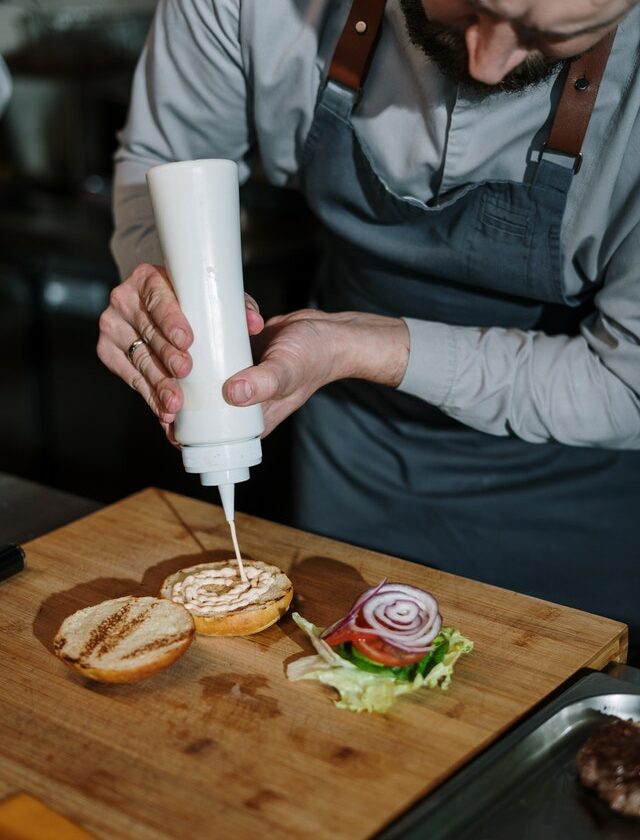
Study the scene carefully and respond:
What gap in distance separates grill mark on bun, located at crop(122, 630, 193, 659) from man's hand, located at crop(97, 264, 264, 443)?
0.25 metres

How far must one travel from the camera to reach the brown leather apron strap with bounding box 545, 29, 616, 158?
1.37m

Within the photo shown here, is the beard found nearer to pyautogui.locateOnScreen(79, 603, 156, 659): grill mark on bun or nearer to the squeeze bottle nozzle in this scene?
the squeeze bottle nozzle

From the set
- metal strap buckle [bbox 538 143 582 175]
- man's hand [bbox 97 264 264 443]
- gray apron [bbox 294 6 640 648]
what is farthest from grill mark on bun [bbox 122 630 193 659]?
metal strap buckle [bbox 538 143 582 175]

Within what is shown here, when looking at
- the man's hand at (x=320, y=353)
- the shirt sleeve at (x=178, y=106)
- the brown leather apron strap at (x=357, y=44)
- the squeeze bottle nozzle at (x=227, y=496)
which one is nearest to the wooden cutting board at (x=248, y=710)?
the squeeze bottle nozzle at (x=227, y=496)

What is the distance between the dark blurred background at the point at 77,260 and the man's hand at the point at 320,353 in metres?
1.38

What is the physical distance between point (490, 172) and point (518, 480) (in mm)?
535

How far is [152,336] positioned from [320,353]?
235mm

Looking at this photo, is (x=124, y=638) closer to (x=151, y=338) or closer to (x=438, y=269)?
(x=151, y=338)

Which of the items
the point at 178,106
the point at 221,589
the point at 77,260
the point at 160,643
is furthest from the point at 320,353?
the point at 77,260

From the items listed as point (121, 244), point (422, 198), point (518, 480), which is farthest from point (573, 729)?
point (121, 244)

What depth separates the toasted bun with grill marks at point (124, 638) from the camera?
115 centimetres

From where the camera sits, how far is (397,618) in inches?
46.9

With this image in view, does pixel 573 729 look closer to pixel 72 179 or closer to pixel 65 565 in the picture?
pixel 65 565

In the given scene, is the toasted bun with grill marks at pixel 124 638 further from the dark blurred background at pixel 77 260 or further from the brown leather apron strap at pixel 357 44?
the dark blurred background at pixel 77 260
